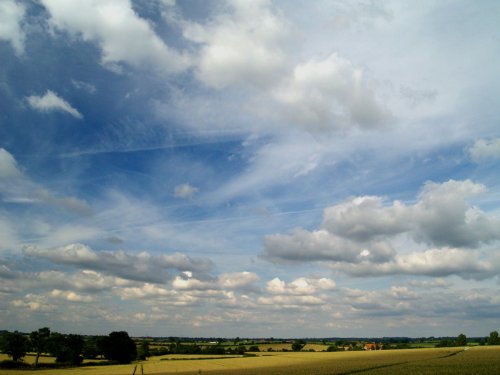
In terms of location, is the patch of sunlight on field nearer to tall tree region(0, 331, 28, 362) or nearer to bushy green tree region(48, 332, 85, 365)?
bushy green tree region(48, 332, 85, 365)

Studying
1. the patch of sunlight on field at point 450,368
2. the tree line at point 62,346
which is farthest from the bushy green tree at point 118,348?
the patch of sunlight on field at point 450,368

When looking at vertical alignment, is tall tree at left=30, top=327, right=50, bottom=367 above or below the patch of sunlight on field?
above

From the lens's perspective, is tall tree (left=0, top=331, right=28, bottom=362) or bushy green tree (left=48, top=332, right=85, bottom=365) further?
bushy green tree (left=48, top=332, right=85, bottom=365)

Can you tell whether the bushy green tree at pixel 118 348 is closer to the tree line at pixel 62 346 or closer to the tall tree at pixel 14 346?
the tree line at pixel 62 346

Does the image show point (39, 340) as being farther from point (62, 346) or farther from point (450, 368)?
point (450, 368)

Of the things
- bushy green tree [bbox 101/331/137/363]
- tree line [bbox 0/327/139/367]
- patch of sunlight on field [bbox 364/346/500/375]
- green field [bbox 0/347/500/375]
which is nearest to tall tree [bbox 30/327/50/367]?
tree line [bbox 0/327/139/367]

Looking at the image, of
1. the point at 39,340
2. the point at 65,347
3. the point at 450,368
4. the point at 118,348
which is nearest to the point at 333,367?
the point at 450,368

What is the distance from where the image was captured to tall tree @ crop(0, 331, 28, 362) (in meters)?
114

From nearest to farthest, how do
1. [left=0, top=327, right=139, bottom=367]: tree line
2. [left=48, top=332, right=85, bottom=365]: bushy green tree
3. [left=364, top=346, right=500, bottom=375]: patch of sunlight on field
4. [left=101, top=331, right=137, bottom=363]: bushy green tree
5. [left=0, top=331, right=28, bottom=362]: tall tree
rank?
[left=364, top=346, right=500, bottom=375]: patch of sunlight on field → [left=0, top=331, right=28, bottom=362]: tall tree → [left=0, top=327, right=139, bottom=367]: tree line → [left=48, top=332, right=85, bottom=365]: bushy green tree → [left=101, top=331, right=137, bottom=363]: bushy green tree

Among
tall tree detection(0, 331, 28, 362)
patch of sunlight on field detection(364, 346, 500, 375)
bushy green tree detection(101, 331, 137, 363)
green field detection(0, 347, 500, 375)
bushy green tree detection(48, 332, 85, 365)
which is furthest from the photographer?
bushy green tree detection(101, 331, 137, 363)

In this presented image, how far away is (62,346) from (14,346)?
39.8 feet

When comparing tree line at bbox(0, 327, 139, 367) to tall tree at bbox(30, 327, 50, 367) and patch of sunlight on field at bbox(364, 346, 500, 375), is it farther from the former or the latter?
patch of sunlight on field at bbox(364, 346, 500, 375)

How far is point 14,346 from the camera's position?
11512 centimetres

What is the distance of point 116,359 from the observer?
129 m
